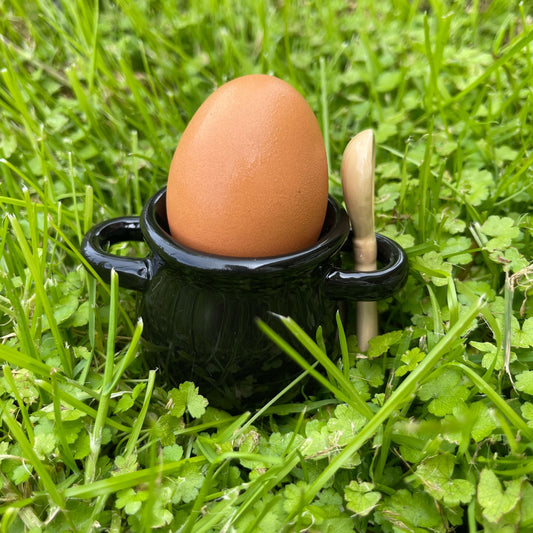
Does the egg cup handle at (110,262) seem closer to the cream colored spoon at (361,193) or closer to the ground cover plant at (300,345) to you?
the ground cover plant at (300,345)

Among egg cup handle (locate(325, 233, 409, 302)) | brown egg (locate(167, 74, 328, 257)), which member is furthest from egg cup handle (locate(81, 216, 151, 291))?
egg cup handle (locate(325, 233, 409, 302))

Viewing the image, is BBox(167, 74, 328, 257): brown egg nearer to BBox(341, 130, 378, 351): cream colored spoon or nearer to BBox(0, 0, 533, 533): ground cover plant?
BBox(341, 130, 378, 351): cream colored spoon

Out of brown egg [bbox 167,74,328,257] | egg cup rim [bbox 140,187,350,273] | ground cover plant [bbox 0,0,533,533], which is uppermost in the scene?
brown egg [bbox 167,74,328,257]

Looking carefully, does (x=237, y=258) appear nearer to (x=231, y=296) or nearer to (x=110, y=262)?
(x=231, y=296)

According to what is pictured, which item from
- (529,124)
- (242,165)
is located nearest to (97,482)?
(242,165)

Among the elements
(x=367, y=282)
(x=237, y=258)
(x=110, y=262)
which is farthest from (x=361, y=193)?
(x=110, y=262)

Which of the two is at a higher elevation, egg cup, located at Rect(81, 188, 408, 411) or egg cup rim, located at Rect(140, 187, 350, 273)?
egg cup rim, located at Rect(140, 187, 350, 273)

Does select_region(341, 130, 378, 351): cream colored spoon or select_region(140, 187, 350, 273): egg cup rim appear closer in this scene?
select_region(140, 187, 350, 273): egg cup rim

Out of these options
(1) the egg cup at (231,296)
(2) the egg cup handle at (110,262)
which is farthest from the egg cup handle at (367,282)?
(2) the egg cup handle at (110,262)
